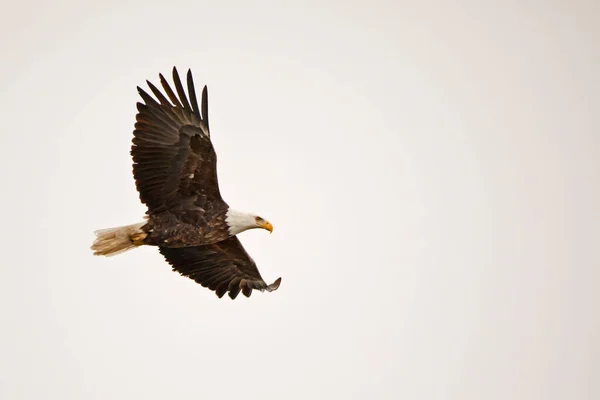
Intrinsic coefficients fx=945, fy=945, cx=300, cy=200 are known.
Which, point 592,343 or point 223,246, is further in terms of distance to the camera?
point 592,343

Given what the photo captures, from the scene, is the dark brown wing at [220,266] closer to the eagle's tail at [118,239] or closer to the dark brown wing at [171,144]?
the eagle's tail at [118,239]

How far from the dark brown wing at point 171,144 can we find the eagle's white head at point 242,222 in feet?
1.70

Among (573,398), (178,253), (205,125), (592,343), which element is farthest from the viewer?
(592,343)

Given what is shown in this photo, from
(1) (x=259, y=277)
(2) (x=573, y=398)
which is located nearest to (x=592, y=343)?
(2) (x=573, y=398)

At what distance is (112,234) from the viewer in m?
13.5

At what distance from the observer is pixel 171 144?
13.1 metres

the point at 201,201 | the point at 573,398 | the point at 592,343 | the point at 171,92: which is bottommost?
the point at 201,201

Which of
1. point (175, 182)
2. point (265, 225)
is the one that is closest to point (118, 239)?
point (175, 182)

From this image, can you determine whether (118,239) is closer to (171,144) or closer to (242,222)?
(171,144)

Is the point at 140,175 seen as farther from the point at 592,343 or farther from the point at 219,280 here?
the point at 592,343

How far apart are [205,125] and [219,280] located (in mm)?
2810

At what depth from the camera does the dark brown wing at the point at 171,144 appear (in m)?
13.1

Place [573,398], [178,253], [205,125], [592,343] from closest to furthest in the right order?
1. [205,125]
2. [178,253]
3. [573,398]
4. [592,343]

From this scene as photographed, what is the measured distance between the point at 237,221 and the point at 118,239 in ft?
5.63
